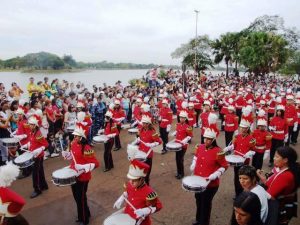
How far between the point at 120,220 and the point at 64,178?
1903 millimetres

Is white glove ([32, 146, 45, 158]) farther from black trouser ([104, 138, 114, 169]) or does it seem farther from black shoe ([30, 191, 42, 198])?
black trouser ([104, 138, 114, 169])

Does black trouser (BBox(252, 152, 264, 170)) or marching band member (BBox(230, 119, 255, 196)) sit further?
black trouser (BBox(252, 152, 264, 170))

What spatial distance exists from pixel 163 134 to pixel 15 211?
8.31m

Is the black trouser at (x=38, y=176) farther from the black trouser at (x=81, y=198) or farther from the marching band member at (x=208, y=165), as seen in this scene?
the marching band member at (x=208, y=165)

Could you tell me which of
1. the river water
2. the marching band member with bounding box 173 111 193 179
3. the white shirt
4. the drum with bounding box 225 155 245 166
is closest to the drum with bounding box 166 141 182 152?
the marching band member with bounding box 173 111 193 179

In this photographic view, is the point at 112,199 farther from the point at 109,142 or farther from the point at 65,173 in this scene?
the point at 109,142

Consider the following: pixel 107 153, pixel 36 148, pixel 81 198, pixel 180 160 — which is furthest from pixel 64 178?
pixel 180 160

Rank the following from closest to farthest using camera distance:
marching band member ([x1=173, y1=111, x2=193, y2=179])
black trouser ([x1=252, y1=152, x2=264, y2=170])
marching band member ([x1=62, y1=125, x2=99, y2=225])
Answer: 1. marching band member ([x1=62, y1=125, x2=99, y2=225])
2. black trouser ([x1=252, y1=152, x2=264, y2=170])
3. marching band member ([x1=173, y1=111, x2=193, y2=179])

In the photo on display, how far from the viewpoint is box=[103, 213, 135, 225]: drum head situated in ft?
13.0

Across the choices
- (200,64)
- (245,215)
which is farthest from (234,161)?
(200,64)

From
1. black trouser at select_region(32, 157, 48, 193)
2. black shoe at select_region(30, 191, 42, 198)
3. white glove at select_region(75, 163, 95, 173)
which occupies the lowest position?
black shoe at select_region(30, 191, 42, 198)

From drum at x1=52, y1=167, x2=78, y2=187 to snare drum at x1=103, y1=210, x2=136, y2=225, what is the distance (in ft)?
5.65

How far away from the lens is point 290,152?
390 centimetres

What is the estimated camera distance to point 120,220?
4.04 meters
